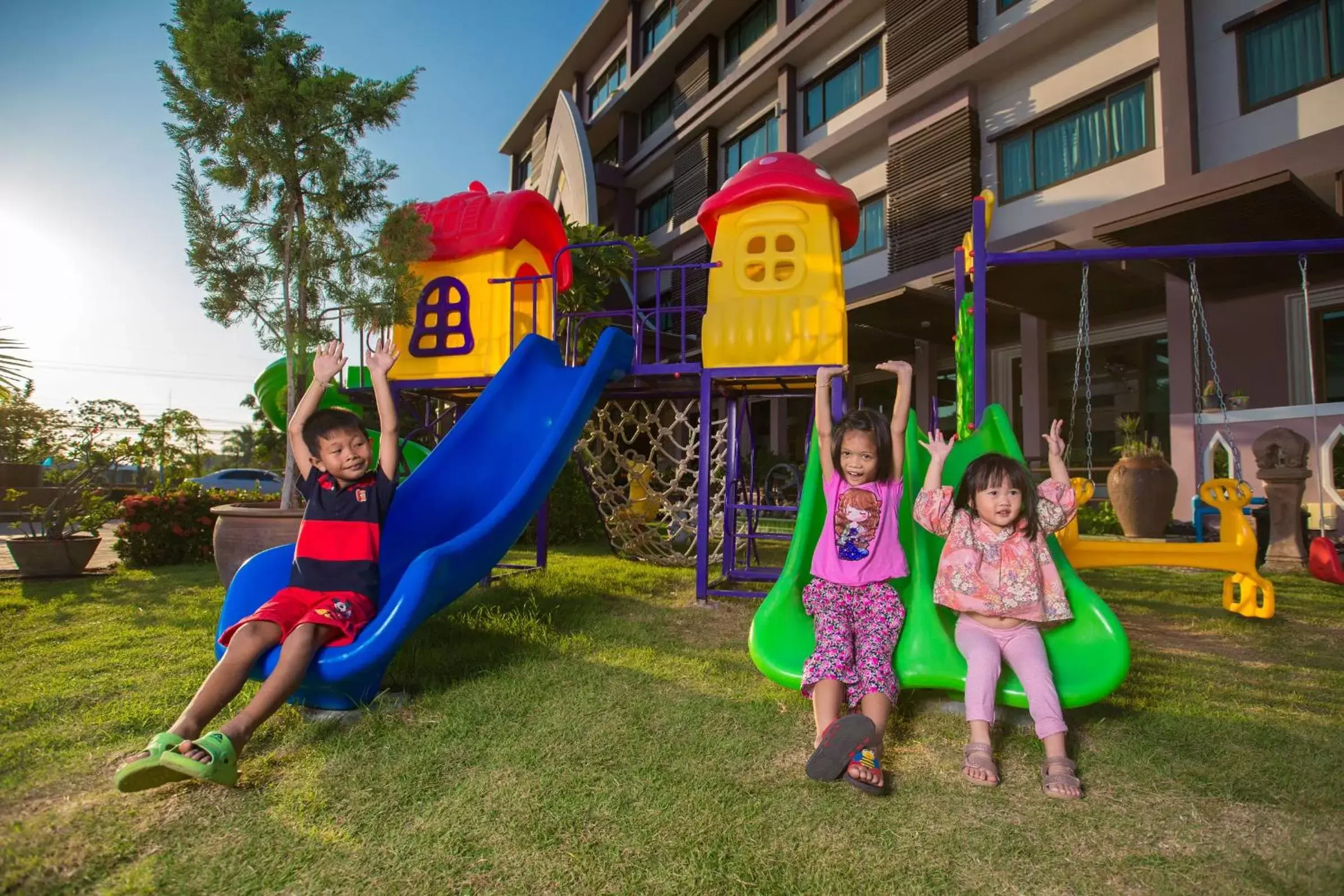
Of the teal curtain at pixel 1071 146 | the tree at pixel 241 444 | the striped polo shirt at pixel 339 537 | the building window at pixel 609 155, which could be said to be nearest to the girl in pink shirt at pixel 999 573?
the striped polo shirt at pixel 339 537

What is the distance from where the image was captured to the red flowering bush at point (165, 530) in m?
7.20

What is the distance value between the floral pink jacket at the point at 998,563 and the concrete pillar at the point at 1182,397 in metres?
7.58

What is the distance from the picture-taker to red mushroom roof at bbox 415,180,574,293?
555cm

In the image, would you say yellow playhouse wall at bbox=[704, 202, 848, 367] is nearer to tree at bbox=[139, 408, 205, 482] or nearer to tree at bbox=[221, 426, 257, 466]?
tree at bbox=[139, 408, 205, 482]

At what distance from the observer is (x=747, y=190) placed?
5.04m

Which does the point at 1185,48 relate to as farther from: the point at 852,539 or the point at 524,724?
the point at 524,724

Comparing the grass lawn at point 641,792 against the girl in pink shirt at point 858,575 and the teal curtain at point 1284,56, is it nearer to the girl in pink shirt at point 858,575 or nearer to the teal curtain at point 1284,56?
the girl in pink shirt at point 858,575

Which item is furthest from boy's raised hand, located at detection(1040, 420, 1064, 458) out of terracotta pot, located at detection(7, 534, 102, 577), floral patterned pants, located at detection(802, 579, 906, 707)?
terracotta pot, located at detection(7, 534, 102, 577)

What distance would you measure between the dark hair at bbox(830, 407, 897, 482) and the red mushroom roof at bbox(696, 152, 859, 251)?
2163 mm

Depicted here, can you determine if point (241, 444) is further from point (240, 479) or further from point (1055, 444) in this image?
point (1055, 444)

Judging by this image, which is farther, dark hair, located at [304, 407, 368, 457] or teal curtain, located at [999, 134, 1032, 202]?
teal curtain, located at [999, 134, 1032, 202]

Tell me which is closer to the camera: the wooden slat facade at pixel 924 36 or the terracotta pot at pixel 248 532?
the terracotta pot at pixel 248 532

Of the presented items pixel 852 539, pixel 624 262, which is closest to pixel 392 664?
pixel 852 539

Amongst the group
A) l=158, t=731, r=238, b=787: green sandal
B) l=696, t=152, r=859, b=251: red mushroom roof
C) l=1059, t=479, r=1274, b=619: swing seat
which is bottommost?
l=158, t=731, r=238, b=787: green sandal
